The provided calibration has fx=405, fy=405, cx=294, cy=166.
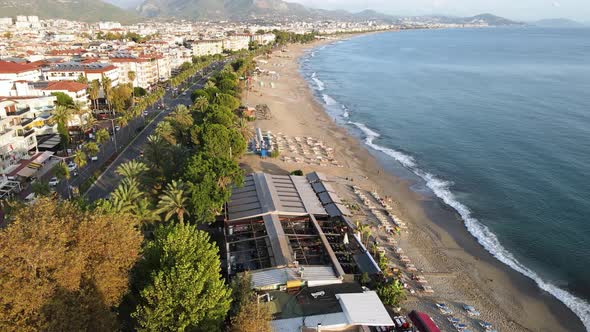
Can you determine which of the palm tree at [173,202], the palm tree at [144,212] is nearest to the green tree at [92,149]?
the palm tree at [144,212]

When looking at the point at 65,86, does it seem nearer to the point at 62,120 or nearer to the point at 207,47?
the point at 62,120

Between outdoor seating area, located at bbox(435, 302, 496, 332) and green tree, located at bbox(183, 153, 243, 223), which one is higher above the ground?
green tree, located at bbox(183, 153, 243, 223)

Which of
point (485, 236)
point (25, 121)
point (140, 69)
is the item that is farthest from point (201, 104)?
point (485, 236)

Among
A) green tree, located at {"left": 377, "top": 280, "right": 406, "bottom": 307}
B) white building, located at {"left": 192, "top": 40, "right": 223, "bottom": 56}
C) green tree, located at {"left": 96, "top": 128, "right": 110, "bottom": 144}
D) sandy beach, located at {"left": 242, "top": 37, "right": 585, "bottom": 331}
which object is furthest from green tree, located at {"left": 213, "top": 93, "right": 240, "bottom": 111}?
white building, located at {"left": 192, "top": 40, "right": 223, "bottom": 56}

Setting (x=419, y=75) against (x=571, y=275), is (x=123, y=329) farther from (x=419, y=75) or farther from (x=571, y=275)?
(x=419, y=75)

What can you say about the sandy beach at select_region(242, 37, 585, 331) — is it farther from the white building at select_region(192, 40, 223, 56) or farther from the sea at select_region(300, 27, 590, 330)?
the white building at select_region(192, 40, 223, 56)
